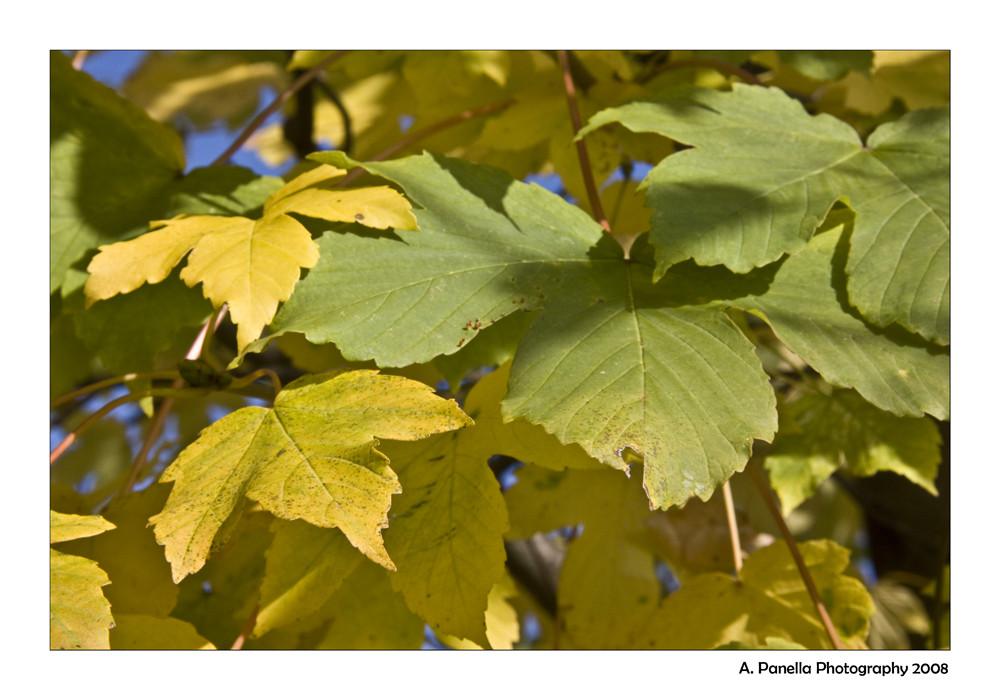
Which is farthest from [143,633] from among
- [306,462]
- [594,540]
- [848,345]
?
[848,345]

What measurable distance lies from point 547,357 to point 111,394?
0.53 m

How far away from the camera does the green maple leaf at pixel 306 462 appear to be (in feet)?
1.82

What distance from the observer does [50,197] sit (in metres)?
0.89

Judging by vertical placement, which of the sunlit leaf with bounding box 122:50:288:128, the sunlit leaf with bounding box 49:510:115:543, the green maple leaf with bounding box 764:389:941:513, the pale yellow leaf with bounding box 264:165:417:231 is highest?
the sunlit leaf with bounding box 122:50:288:128

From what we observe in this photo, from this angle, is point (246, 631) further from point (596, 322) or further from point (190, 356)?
point (596, 322)

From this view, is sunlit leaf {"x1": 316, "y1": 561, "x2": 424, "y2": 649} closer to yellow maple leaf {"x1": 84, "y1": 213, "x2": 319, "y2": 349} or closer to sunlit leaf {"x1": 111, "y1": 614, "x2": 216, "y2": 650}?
sunlit leaf {"x1": 111, "y1": 614, "x2": 216, "y2": 650}

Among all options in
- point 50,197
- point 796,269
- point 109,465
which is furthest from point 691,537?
point 109,465

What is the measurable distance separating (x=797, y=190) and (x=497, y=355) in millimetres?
341

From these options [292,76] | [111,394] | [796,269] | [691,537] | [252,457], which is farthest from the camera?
[292,76]

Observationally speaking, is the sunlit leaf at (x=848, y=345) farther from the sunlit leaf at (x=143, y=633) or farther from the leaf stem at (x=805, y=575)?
the sunlit leaf at (x=143, y=633)

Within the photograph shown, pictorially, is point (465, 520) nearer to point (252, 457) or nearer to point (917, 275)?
point (252, 457)

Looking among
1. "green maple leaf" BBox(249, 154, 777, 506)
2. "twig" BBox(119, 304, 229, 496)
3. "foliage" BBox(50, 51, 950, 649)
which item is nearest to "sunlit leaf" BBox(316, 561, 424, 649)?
"foliage" BBox(50, 51, 950, 649)

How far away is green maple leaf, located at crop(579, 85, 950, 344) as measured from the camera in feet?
2.21

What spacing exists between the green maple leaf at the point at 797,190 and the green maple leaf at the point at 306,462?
231 millimetres
